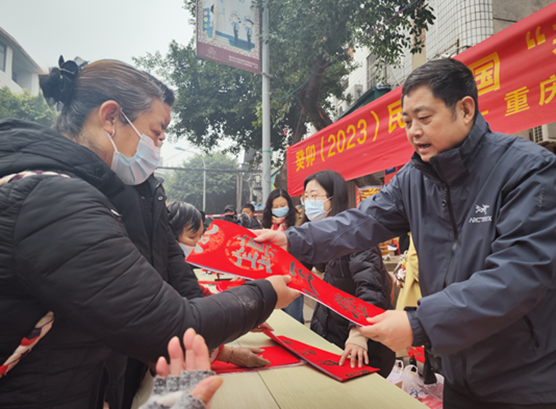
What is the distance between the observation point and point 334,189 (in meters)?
2.43

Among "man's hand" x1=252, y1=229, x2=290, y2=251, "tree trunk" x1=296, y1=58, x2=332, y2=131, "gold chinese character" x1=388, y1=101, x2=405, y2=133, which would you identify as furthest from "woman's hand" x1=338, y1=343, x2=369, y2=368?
"tree trunk" x1=296, y1=58, x2=332, y2=131

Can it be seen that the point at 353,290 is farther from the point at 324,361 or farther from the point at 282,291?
the point at 282,291

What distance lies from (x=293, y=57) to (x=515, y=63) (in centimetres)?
495

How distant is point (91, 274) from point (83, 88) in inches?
27.0

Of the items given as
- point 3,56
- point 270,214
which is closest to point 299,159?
point 270,214

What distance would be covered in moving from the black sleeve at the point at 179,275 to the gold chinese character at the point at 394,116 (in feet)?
9.20

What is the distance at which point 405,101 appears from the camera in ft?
4.31

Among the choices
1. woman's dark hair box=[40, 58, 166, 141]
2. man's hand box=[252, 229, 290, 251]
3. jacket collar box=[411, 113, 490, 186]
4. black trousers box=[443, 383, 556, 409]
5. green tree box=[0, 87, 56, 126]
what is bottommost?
black trousers box=[443, 383, 556, 409]

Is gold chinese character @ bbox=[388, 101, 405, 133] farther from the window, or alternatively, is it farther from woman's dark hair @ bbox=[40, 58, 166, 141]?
the window

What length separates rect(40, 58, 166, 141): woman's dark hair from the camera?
109 cm

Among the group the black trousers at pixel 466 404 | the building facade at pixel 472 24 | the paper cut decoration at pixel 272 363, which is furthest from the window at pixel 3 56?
the black trousers at pixel 466 404

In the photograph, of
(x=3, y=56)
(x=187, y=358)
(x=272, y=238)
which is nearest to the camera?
(x=187, y=358)

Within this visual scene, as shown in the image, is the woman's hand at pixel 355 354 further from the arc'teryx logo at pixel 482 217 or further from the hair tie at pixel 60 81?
the hair tie at pixel 60 81

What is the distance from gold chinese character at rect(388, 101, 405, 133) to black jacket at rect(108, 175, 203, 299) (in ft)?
9.26
